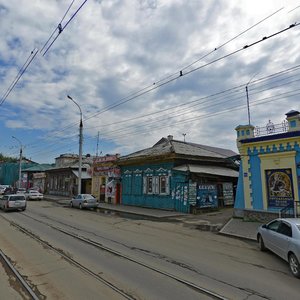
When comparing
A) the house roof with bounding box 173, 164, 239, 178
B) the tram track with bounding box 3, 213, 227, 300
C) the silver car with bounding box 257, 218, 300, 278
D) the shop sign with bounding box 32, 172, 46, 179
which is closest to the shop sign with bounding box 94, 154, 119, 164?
the house roof with bounding box 173, 164, 239, 178

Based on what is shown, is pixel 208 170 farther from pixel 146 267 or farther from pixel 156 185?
pixel 146 267

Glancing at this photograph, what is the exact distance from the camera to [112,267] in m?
7.67

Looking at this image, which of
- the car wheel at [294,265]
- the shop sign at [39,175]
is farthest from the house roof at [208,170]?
the shop sign at [39,175]

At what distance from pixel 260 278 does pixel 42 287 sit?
491 cm

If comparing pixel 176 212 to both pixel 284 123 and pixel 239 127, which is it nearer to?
pixel 239 127

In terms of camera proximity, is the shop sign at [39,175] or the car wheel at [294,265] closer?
the car wheel at [294,265]

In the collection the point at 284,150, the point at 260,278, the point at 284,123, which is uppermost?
the point at 284,123

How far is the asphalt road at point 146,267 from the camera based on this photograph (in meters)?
6.00

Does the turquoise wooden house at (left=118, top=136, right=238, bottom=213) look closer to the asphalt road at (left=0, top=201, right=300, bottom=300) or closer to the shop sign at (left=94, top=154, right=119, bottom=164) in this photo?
the shop sign at (left=94, top=154, right=119, bottom=164)

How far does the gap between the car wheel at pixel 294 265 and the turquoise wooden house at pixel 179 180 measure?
1449cm

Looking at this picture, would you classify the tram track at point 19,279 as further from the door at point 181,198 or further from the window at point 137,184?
the window at point 137,184

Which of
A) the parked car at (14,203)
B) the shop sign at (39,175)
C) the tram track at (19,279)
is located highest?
the shop sign at (39,175)

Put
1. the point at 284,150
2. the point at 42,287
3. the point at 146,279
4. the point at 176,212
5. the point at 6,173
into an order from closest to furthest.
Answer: the point at 42,287
the point at 146,279
the point at 284,150
the point at 176,212
the point at 6,173

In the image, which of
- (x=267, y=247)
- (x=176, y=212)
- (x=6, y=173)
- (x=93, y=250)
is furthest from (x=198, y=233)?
(x=6, y=173)
